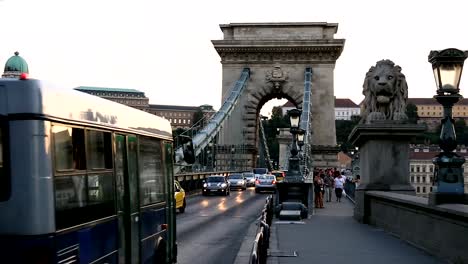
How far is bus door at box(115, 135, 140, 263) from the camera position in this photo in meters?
8.58

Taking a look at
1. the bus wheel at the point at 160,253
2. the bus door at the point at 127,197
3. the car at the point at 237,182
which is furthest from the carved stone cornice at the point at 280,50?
the bus door at the point at 127,197

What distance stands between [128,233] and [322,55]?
63.9 meters

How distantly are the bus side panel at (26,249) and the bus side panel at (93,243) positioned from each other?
0.53 ft

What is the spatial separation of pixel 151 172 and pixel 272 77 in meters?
61.1

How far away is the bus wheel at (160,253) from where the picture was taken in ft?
35.5

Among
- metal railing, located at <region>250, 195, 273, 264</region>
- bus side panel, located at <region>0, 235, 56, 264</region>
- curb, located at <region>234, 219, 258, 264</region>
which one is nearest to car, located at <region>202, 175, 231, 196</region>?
curb, located at <region>234, 219, 258, 264</region>

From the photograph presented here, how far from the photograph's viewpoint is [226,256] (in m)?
15.2

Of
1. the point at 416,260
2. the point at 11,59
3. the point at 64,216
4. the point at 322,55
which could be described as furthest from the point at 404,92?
the point at 11,59

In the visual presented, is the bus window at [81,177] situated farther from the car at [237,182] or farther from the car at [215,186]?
the car at [237,182]

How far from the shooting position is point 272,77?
71.0 metres

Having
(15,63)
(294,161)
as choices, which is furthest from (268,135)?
(294,161)

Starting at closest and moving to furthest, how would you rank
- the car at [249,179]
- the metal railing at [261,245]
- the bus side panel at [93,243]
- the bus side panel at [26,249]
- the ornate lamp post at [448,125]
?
the bus side panel at [26,249], the bus side panel at [93,243], the metal railing at [261,245], the ornate lamp post at [448,125], the car at [249,179]

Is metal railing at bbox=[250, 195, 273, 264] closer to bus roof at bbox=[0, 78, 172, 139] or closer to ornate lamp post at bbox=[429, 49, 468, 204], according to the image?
bus roof at bbox=[0, 78, 172, 139]

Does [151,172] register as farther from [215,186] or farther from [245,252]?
[215,186]
